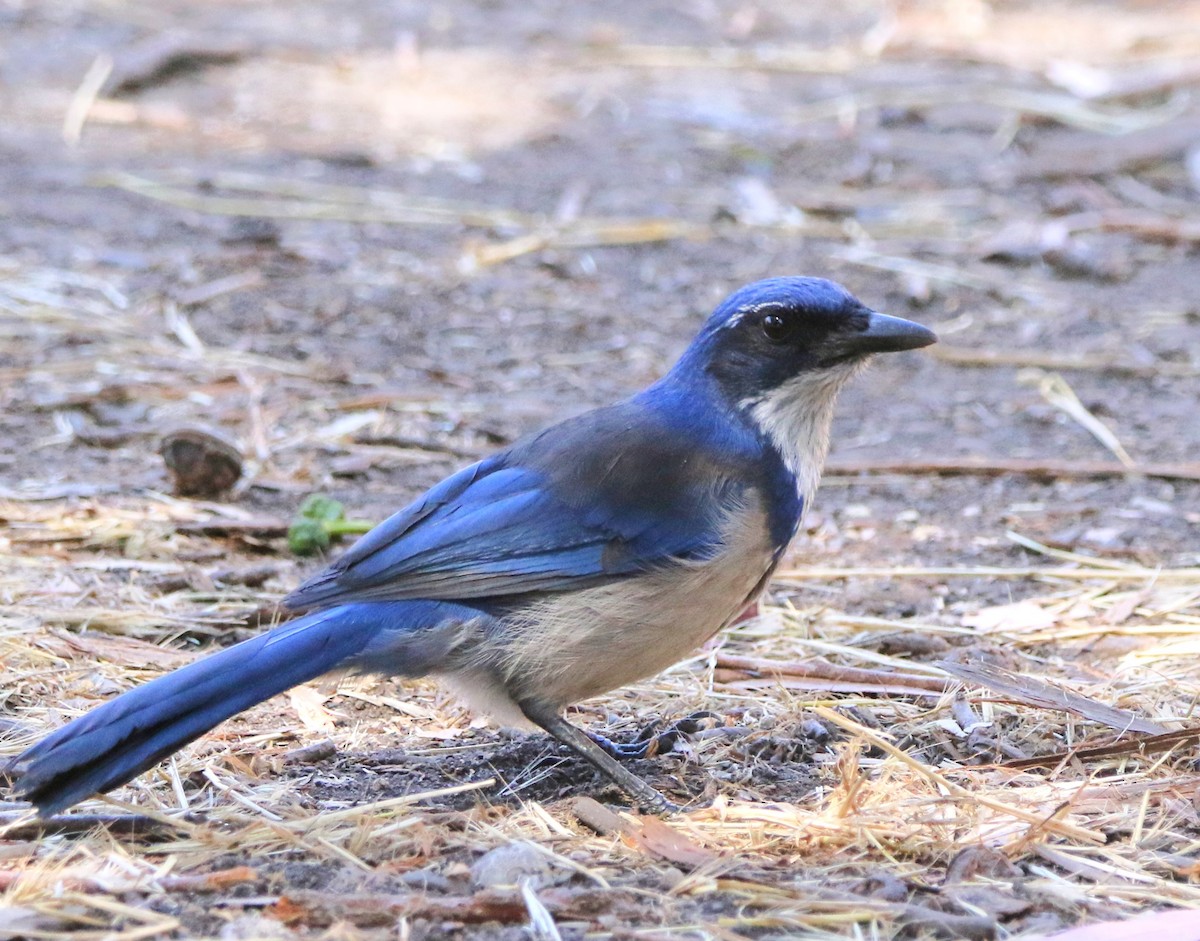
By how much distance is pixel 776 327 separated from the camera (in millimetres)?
4594

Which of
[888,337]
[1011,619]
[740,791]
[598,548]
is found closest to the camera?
[740,791]

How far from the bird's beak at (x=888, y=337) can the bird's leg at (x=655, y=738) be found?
1135 mm

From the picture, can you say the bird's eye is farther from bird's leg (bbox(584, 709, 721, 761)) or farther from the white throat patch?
bird's leg (bbox(584, 709, 721, 761))

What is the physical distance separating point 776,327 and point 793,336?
0.18ft

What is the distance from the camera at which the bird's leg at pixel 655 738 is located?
14.6ft

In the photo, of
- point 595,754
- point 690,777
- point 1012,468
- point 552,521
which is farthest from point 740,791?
point 1012,468

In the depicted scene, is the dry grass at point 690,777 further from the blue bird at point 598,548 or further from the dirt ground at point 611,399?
the blue bird at point 598,548

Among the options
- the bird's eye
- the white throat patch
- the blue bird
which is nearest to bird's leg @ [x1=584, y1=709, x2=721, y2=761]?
the blue bird

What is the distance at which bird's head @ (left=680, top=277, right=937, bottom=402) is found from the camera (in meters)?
4.56

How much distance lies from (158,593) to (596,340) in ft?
11.4

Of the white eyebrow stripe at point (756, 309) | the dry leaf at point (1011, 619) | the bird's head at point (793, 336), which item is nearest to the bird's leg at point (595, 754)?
the bird's head at point (793, 336)

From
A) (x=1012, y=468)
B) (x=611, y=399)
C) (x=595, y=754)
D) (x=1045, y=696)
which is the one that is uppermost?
(x=1045, y=696)

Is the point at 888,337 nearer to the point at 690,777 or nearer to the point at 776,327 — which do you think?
the point at 776,327

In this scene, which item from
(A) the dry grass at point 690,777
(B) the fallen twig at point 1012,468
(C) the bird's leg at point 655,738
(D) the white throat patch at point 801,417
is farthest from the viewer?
(B) the fallen twig at point 1012,468
